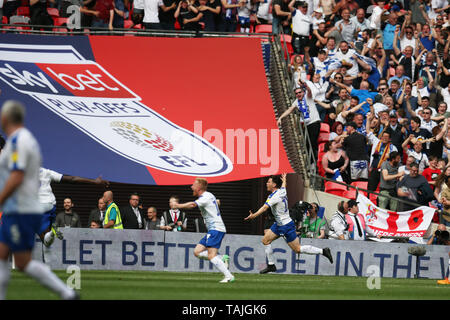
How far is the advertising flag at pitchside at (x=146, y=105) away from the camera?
21.9 meters

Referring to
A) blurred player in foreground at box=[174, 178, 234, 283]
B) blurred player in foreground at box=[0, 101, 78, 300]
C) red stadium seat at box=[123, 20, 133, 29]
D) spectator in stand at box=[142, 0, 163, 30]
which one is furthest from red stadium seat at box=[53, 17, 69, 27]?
blurred player in foreground at box=[0, 101, 78, 300]

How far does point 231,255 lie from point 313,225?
2367 mm

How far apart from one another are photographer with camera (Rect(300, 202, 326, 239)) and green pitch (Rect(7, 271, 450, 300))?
211 cm

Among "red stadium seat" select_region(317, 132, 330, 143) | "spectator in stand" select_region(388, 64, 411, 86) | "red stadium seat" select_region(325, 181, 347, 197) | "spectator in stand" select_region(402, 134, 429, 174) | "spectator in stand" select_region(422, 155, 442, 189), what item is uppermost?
"spectator in stand" select_region(388, 64, 411, 86)

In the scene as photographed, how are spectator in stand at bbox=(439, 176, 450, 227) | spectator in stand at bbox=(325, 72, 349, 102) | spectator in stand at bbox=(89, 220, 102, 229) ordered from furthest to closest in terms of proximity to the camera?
1. spectator in stand at bbox=(325, 72, 349, 102)
2. spectator in stand at bbox=(439, 176, 450, 227)
3. spectator in stand at bbox=(89, 220, 102, 229)

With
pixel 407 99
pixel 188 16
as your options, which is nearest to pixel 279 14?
pixel 188 16

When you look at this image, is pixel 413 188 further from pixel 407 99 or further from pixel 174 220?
pixel 174 220

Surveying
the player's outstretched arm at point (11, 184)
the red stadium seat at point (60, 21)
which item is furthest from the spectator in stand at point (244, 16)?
the player's outstretched arm at point (11, 184)

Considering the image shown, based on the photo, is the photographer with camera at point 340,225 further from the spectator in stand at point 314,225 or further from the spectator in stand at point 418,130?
the spectator in stand at point 418,130

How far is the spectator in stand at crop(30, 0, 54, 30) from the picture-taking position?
24828mm

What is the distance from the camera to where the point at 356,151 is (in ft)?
75.5

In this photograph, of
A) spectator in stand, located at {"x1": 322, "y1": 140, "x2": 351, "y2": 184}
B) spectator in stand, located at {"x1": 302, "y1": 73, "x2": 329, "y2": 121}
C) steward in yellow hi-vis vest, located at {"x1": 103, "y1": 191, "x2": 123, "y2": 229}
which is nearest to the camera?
steward in yellow hi-vis vest, located at {"x1": 103, "y1": 191, "x2": 123, "y2": 229}

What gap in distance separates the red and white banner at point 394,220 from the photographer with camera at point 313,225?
4.25 feet

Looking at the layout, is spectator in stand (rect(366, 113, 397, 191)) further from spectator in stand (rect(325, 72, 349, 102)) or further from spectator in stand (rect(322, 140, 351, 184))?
spectator in stand (rect(325, 72, 349, 102))
